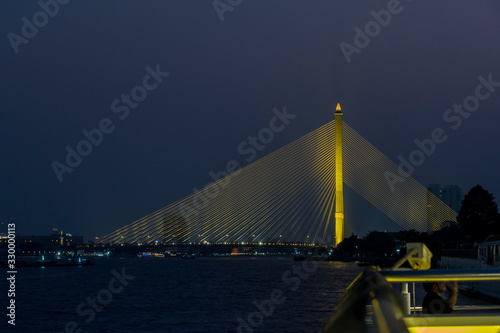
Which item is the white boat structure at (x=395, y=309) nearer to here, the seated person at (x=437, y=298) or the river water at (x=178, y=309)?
the seated person at (x=437, y=298)

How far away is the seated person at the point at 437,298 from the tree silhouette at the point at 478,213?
6203cm

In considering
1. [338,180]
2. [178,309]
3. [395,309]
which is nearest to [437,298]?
[395,309]

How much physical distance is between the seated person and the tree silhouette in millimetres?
62031

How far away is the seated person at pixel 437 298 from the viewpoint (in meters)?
4.55

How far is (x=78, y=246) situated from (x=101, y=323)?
231 feet

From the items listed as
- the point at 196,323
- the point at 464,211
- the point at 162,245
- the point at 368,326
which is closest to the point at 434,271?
the point at 368,326

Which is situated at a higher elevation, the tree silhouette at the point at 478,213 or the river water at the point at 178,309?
the tree silhouette at the point at 478,213

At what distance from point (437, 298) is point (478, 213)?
217ft

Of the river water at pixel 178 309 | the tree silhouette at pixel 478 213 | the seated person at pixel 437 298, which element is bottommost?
the river water at pixel 178 309

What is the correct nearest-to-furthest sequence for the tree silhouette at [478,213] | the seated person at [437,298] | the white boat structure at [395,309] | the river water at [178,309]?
the white boat structure at [395,309] → the seated person at [437,298] → the river water at [178,309] → the tree silhouette at [478,213]

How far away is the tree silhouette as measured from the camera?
213 ft

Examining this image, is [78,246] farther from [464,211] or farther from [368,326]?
[368,326]

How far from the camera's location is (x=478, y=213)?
67.6 m

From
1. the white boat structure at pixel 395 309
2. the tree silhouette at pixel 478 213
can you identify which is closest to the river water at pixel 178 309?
the white boat structure at pixel 395 309
